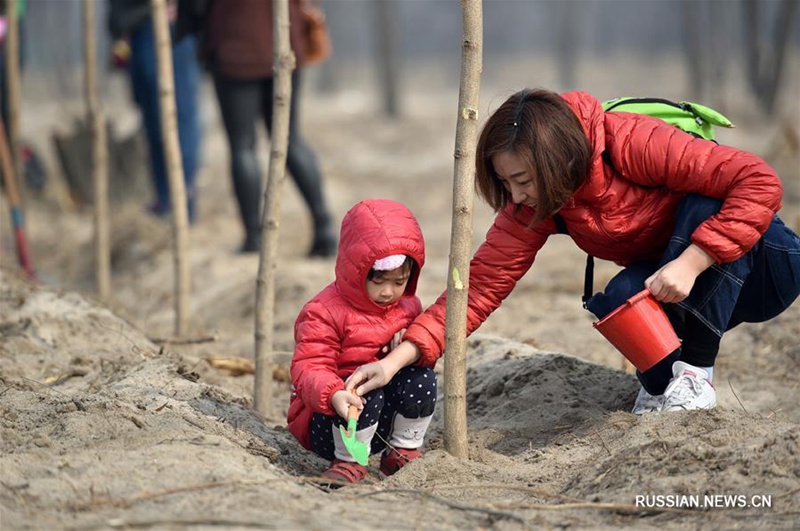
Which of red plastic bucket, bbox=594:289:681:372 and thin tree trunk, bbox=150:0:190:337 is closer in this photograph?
red plastic bucket, bbox=594:289:681:372

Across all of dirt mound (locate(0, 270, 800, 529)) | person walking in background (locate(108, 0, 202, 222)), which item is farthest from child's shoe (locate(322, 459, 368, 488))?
person walking in background (locate(108, 0, 202, 222))

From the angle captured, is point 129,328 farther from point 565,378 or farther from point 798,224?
point 798,224

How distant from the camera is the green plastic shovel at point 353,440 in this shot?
8.57ft

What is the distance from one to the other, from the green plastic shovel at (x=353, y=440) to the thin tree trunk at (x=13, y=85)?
13.0 ft

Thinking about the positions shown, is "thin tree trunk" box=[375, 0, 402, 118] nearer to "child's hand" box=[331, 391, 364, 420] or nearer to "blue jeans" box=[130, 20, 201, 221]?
"blue jeans" box=[130, 20, 201, 221]

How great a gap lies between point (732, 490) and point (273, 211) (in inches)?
69.1

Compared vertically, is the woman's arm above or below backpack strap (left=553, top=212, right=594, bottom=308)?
above

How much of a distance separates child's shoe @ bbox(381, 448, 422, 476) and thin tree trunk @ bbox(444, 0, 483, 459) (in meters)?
0.17

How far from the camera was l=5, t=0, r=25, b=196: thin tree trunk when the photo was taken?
5.97 m

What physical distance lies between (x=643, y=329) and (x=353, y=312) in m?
0.77

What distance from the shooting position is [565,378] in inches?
134

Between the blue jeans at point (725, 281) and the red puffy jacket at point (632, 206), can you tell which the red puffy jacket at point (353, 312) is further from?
the blue jeans at point (725, 281)

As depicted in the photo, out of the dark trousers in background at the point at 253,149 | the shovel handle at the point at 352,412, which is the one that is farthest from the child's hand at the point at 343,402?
the dark trousers in background at the point at 253,149

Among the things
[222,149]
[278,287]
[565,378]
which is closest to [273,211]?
[565,378]
